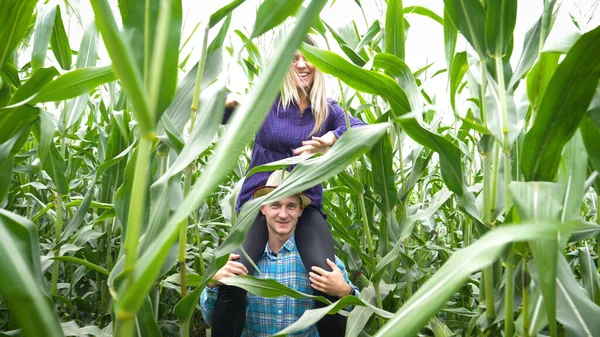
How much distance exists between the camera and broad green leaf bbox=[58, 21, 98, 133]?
1465 millimetres

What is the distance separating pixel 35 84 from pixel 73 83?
0.08 m

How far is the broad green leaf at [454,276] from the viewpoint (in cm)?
45

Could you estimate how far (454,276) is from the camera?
477mm

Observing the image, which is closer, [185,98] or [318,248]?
[185,98]

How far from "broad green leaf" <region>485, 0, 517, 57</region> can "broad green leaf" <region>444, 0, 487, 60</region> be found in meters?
0.01

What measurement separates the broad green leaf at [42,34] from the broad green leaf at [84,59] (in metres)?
0.25

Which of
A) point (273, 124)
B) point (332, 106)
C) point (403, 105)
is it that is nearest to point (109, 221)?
point (273, 124)

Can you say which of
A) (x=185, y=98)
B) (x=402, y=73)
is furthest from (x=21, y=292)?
(x=402, y=73)

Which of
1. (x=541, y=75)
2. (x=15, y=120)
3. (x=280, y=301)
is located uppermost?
(x=541, y=75)

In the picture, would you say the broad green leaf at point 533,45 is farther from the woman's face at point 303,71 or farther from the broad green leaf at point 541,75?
the woman's face at point 303,71

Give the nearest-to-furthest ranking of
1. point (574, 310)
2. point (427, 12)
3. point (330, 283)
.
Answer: point (574, 310), point (427, 12), point (330, 283)

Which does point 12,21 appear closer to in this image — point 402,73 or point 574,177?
point 402,73

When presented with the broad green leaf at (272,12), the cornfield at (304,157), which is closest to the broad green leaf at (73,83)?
the cornfield at (304,157)

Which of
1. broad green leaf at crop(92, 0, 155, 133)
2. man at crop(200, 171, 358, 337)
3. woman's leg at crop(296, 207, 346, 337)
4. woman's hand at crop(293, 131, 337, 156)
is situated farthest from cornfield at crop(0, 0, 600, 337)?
man at crop(200, 171, 358, 337)
